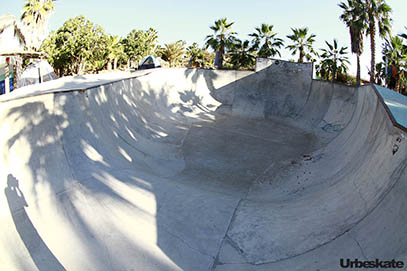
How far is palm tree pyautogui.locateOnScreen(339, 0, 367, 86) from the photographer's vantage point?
2166 cm

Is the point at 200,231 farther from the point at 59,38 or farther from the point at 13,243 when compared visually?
the point at 59,38

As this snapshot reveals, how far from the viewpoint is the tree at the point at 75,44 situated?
30.6 meters

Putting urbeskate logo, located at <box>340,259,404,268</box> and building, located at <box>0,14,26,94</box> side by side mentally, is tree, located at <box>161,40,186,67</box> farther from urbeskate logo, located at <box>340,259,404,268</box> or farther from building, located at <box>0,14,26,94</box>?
urbeskate logo, located at <box>340,259,404,268</box>

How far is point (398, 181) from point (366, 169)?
1481mm

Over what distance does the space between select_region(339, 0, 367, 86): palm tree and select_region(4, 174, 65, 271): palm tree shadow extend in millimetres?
23678

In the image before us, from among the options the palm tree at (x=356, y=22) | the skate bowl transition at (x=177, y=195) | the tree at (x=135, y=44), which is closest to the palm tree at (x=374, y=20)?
the palm tree at (x=356, y=22)

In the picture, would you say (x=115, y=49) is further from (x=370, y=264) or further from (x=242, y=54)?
(x=370, y=264)

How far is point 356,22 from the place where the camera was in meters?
21.8

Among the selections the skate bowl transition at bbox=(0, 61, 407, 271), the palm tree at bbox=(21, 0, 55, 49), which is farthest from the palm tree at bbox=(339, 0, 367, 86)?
the palm tree at bbox=(21, 0, 55, 49)

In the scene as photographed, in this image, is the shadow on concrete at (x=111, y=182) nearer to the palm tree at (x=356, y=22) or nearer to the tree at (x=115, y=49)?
the palm tree at (x=356, y=22)

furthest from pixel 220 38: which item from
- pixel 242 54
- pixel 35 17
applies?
pixel 35 17

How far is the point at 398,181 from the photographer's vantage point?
3.84 m

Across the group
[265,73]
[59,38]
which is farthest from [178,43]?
[265,73]

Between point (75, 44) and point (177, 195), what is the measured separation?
3067 centimetres
